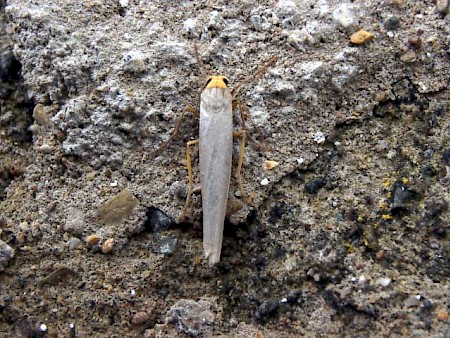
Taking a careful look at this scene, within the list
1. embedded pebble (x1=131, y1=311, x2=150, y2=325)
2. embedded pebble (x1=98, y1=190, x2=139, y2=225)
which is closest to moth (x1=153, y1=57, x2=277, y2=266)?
embedded pebble (x1=98, y1=190, x2=139, y2=225)

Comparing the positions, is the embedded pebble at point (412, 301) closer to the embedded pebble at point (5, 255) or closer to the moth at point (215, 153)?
the moth at point (215, 153)

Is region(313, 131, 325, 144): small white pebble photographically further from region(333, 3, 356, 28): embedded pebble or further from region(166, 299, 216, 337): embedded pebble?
region(166, 299, 216, 337): embedded pebble

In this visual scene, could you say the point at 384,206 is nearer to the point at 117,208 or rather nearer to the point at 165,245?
the point at 165,245

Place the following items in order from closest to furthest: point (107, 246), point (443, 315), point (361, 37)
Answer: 1. point (443, 315)
2. point (107, 246)
3. point (361, 37)

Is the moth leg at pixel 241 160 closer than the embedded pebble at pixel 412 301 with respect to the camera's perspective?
No

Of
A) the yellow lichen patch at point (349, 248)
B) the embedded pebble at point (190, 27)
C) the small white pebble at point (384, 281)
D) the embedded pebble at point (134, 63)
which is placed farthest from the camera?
the embedded pebble at point (190, 27)

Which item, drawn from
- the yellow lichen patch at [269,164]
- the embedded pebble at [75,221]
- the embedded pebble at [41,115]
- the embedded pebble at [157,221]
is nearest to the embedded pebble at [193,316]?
the embedded pebble at [157,221]

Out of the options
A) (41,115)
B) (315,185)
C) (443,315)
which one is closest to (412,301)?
(443,315)
